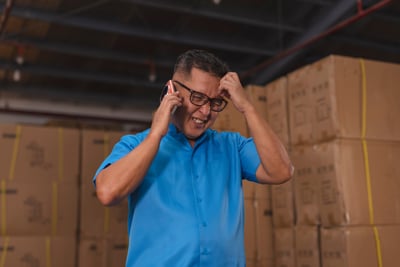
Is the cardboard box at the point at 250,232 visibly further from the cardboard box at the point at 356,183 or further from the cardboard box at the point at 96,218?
the cardboard box at the point at 96,218

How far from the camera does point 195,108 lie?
1682mm

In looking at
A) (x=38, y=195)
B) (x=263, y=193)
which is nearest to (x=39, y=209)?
(x=38, y=195)

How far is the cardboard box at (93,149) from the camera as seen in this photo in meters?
4.81

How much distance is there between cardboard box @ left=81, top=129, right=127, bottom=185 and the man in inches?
126

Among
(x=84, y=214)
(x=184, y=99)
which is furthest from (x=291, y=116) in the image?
(x=84, y=214)

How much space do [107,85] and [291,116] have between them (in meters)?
4.22

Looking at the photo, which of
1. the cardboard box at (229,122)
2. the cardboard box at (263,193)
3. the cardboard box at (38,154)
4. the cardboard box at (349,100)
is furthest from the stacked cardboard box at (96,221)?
the cardboard box at (349,100)

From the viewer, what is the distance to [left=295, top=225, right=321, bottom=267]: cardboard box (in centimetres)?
296

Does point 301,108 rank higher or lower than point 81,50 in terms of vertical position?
lower

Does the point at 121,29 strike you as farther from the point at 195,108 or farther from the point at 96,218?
the point at 195,108

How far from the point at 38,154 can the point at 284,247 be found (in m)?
2.44

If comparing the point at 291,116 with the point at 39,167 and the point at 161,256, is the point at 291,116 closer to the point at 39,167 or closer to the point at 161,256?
the point at 161,256

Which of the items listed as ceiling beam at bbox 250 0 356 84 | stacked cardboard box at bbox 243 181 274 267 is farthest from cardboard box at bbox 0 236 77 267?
ceiling beam at bbox 250 0 356 84

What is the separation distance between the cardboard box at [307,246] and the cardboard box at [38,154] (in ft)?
7.91
